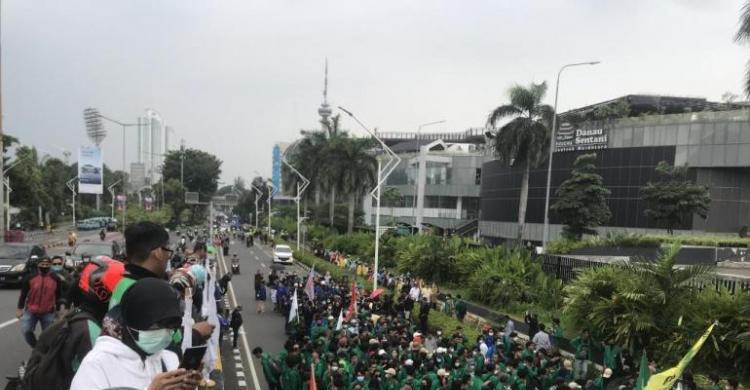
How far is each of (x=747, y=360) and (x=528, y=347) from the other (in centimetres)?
384

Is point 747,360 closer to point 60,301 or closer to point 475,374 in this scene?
point 475,374

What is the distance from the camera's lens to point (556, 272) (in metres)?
19.7

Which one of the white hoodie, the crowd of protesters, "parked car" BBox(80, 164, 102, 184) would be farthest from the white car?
the white hoodie

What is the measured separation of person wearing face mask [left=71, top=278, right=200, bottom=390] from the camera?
210 centimetres

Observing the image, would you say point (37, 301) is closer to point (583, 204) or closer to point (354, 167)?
point (583, 204)

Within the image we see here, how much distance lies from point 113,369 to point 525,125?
100 ft

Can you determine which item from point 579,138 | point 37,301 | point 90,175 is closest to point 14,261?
point 37,301

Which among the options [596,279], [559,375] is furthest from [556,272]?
[559,375]

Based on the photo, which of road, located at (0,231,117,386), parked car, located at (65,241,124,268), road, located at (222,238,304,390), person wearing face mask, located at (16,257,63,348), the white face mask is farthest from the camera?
parked car, located at (65,241,124,268)

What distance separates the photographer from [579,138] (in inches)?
1850

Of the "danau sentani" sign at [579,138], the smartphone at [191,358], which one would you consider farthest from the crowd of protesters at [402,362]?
the "danau sentani" sign at [579,138]

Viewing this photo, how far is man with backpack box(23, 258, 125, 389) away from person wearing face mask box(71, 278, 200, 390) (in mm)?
687

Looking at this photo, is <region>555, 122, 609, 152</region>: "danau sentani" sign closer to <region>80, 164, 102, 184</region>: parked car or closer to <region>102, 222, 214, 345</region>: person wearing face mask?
<region>80, 164, 102, 184</region>: parked car

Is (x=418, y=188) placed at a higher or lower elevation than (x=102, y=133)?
lower
